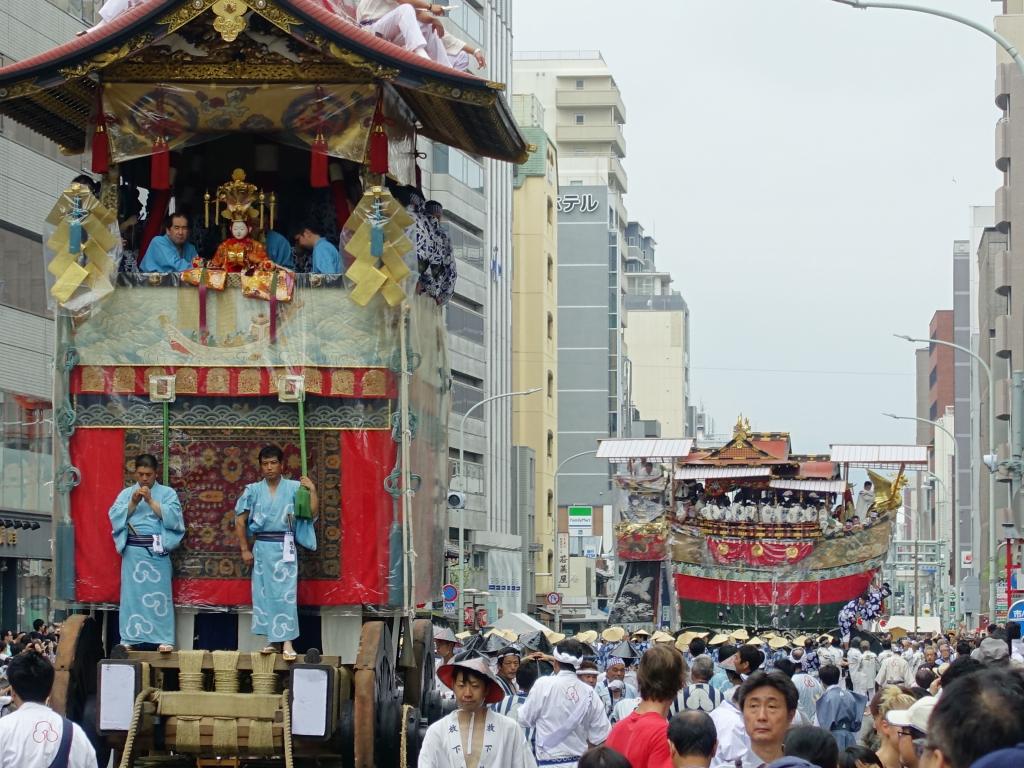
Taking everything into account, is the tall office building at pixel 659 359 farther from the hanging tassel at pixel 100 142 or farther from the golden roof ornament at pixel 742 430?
the hanging tassel at pixel 100 142

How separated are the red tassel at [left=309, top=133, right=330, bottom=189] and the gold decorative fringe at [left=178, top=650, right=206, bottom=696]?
352 cm

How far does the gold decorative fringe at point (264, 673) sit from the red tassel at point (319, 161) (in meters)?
3.47

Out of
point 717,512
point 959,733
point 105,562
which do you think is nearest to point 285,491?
point 105,562

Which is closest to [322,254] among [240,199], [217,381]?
[240,199]

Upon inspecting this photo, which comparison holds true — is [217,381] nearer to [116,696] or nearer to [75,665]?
[75,665]

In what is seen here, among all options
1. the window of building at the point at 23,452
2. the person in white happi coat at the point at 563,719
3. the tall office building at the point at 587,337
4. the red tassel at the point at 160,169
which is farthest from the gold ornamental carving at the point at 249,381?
the tall office building at the point at 587,337

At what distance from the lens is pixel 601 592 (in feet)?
355

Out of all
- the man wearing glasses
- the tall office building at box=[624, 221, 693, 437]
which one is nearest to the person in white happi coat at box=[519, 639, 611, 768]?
the man wearing glasses

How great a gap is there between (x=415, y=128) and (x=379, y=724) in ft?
16.1

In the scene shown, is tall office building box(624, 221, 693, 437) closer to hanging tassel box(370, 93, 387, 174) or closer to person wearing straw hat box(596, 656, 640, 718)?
person wearing straw hat box(596, 656, 640, 718)

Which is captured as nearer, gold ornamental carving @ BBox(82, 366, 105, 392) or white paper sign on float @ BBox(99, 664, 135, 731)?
white paper sign on float @ BBox(99, 664, 135, 731)

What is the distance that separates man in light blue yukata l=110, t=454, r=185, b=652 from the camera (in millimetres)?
13391

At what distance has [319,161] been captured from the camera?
14.2m

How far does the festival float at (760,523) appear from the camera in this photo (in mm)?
51438
